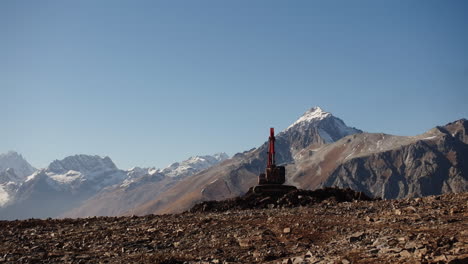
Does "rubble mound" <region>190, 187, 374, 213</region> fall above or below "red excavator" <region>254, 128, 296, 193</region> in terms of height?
below

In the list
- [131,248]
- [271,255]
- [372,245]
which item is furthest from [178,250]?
[372,245]

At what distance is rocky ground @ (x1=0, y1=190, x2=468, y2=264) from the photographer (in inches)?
679

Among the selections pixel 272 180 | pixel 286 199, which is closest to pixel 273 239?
pixel 286 199

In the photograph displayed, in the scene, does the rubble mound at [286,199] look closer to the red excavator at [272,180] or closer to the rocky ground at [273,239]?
the rocky ground at [273,239]

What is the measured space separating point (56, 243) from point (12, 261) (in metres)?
4.12

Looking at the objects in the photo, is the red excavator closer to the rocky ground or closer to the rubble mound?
the rubble mound

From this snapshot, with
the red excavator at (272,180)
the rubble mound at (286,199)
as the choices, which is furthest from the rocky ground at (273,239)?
the red excavator at (272,180)

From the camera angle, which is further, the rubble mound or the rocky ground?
the rubble mound

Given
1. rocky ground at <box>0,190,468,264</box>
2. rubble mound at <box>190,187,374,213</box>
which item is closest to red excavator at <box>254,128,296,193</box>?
rubble mound at <box>190,187,374,213</box>

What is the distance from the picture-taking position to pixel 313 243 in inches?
844

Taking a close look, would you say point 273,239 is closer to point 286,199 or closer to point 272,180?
point 286,199

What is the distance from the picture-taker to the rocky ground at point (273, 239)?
17234 mm

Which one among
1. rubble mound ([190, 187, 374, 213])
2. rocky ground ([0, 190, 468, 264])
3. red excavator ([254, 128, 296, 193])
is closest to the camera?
rocky ground ([0, 190, 468, 264])

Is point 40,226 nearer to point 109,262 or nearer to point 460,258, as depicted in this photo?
point 109,262
